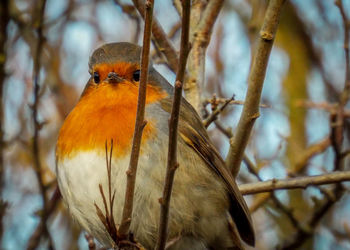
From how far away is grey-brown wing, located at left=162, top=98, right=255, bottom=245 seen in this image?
333cm

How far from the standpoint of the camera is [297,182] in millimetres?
3354

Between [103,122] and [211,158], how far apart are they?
0.70m

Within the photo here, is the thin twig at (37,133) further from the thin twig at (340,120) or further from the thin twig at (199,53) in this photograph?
the thin twig at (340,120)

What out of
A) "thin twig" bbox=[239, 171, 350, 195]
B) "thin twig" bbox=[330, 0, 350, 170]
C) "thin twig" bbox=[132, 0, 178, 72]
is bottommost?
"thin twig" bbox=[239, 171, 350, 195]

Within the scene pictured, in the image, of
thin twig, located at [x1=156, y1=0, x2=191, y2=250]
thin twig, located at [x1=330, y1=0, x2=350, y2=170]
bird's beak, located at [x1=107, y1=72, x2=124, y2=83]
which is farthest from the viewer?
thin twig, located at [x1=330, y1=0, x2=350, y2=170]

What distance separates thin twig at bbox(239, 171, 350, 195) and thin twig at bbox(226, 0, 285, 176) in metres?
0.18

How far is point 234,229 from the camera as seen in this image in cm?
340

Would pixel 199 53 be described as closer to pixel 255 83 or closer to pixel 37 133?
pixel 255 83

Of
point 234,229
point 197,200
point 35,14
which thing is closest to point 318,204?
point 234,229

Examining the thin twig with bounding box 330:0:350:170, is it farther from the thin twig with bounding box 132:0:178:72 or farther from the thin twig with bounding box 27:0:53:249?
the thin twig with bounding box 27:0:53:249

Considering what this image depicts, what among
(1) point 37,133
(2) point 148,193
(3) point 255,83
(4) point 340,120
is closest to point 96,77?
(1) point 37,133

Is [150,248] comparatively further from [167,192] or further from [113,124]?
[167,192]

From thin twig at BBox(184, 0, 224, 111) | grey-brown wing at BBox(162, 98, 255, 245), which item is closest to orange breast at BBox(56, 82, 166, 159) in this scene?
grey-brown wing at BBox(162, 98, 255, 245)

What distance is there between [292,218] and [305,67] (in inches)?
96.6
